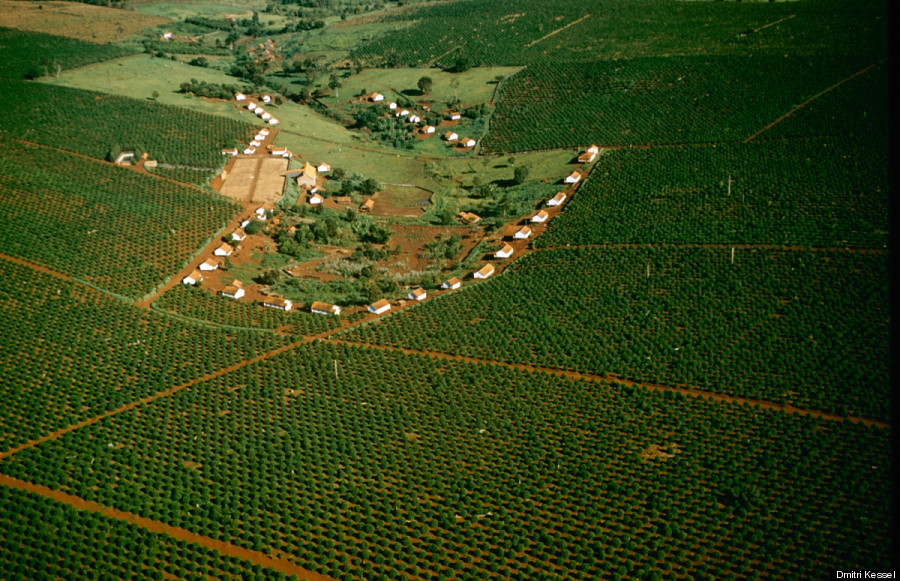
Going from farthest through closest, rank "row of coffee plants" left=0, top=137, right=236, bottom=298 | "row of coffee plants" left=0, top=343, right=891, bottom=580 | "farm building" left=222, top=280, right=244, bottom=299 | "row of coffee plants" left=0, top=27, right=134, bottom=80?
"row of coffee plants" left=0, top=27, right=134, bottom=80 → "row of coffee plants" left=0, top=137, right=236, bottom=298 → "farm building" left=222, top=280, right=244, bottom=299 → "row of coffee plants" left=0, top=343, right=891, bottom=580

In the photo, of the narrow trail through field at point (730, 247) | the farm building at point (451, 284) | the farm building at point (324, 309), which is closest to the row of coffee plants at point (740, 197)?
the narrow trail through field at point (730, 247)

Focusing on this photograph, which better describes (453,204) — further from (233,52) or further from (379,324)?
(233,52)

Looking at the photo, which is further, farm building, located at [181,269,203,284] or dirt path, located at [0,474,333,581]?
farm building, located at [181,269,203,284]

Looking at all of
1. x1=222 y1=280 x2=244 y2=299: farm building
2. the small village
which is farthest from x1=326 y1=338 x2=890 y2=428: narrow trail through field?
x1=222 y1=280 x2=244 y2=299: farm building

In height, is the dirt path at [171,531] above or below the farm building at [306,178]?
below

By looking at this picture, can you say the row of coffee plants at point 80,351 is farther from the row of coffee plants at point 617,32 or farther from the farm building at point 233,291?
the row of coffee plants at point 617,32

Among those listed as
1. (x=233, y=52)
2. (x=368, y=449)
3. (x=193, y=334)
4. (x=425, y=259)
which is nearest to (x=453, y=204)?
(x=425, y=259)

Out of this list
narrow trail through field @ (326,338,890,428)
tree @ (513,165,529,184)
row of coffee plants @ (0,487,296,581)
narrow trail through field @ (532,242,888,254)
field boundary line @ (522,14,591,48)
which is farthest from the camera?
field boundary line @ (522,14,591,48)

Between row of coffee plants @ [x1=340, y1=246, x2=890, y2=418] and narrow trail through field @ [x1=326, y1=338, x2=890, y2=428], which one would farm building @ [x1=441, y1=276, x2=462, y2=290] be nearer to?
row of coffee plants @ [x1=340, y1=246, x2=890, y2=418]
